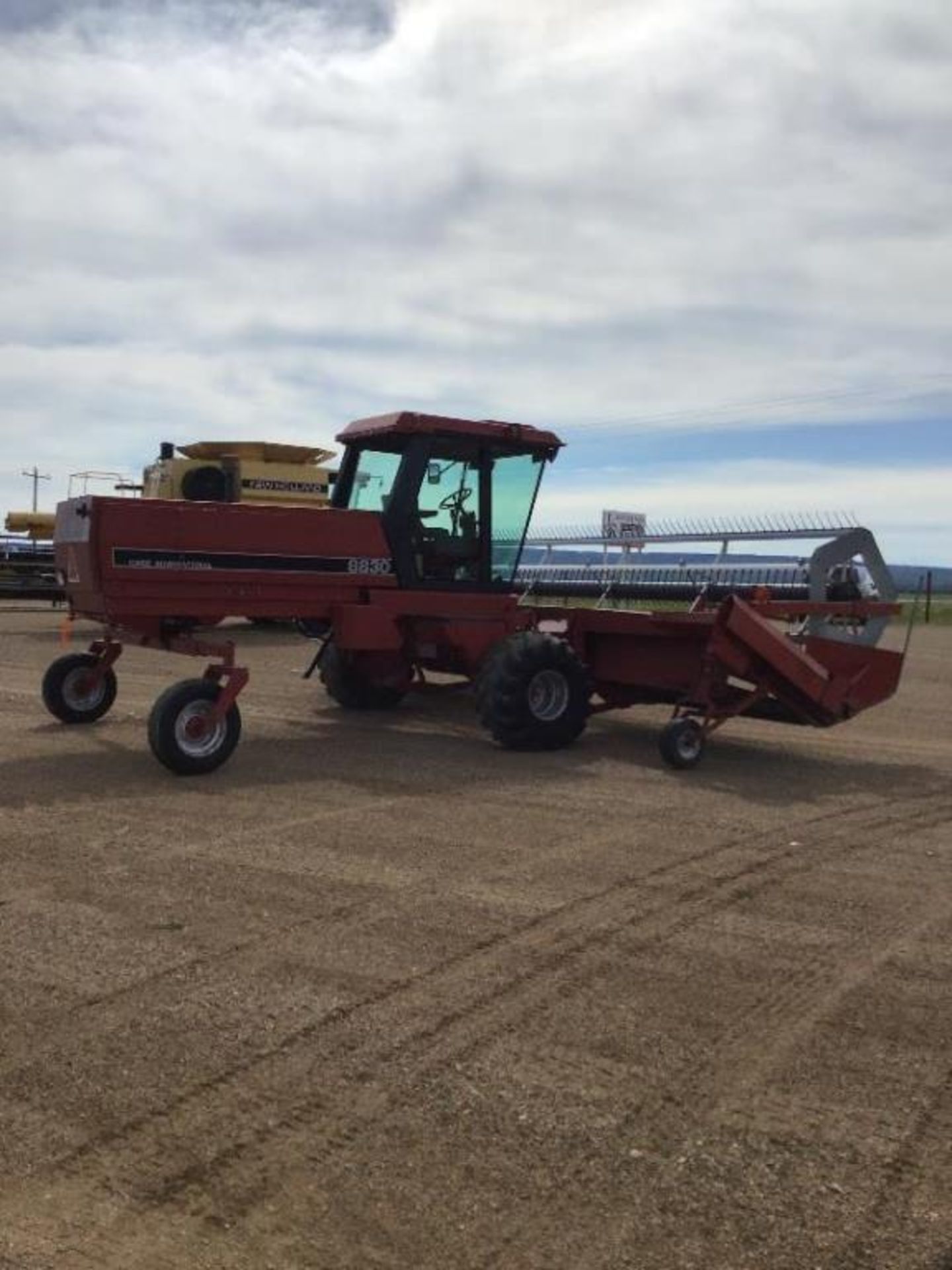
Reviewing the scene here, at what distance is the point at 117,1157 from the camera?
3.21m

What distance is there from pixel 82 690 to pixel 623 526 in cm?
567

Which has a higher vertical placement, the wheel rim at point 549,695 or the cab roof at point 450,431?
the cab roof at point 450,431

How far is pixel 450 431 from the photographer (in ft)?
34.4

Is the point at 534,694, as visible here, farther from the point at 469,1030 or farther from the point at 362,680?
the point at 469,1030

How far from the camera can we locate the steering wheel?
10.7m

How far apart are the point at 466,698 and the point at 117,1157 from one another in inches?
373

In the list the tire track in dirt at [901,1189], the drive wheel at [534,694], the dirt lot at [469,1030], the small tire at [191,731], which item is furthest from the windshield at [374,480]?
the tire track in dirt at [901,1189]

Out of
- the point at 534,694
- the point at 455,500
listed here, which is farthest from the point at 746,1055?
the point at 455,500

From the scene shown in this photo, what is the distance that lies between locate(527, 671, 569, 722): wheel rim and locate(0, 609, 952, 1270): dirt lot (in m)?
1.91

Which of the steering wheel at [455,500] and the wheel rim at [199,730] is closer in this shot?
the wheel rim at [199,730]

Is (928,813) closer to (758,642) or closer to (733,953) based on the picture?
(758,642)

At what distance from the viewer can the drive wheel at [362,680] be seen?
1136 cm

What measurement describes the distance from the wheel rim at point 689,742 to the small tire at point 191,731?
124 inches

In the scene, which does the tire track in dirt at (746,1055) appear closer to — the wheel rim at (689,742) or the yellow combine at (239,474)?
the wheel rim at (689,742)
